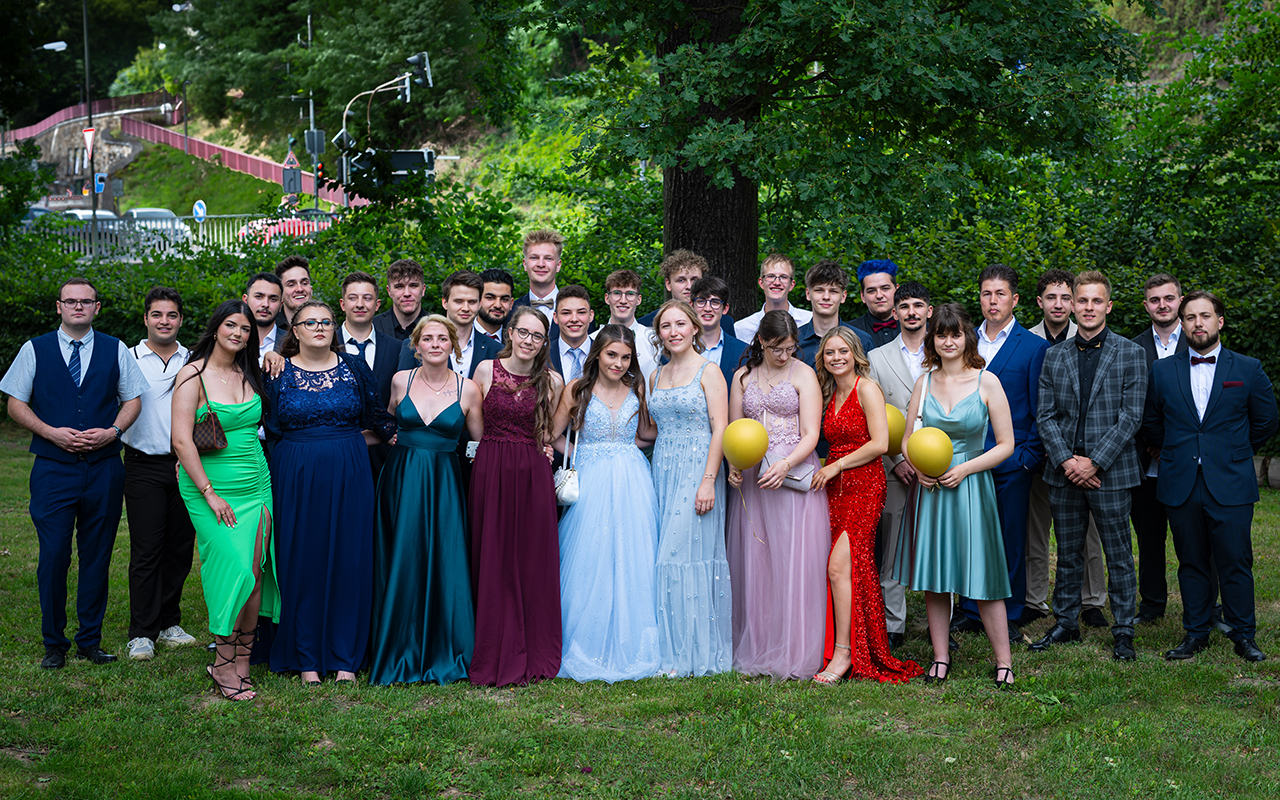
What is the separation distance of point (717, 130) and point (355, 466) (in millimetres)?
3645

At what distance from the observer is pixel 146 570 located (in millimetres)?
6668

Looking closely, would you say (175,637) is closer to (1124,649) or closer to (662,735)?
(662,735)

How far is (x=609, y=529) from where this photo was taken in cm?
624

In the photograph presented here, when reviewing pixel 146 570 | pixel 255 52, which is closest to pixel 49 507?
pixel 146 570

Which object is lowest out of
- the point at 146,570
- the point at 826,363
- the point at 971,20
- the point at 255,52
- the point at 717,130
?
the point at 146,570

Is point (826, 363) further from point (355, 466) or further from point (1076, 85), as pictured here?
point (1076, 85)

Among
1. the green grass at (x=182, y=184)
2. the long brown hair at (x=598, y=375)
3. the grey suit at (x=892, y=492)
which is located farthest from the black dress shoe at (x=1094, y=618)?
the green grass at (x=182, y=184)

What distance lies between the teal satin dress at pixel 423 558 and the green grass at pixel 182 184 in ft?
152

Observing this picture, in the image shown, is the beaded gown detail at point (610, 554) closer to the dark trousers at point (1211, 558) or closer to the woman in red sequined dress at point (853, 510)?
the woman in red sequined dress at point (853, 510)

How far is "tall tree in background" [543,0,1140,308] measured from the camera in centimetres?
770

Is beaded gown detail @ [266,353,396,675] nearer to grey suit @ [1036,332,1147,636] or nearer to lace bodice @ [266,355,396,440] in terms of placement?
lace bodice @ [266,355,396,440]

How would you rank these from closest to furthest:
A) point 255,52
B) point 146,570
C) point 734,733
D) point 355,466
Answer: point 734,733 < point 355,466 < point 146,570 < point 255,52

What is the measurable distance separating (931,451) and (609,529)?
1862 millimetres

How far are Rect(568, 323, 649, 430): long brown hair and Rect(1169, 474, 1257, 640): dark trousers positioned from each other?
3.30 metres
